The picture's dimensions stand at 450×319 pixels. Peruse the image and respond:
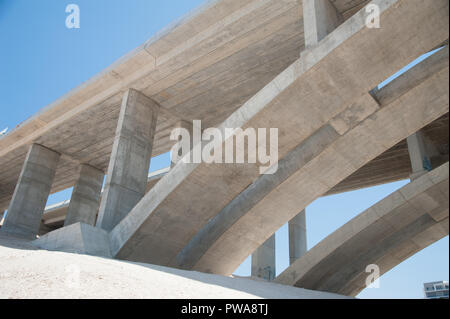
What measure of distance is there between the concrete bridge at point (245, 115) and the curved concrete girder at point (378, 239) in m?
0.44

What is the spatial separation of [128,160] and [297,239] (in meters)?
12.8

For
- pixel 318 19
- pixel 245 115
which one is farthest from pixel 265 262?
pixel 318 19

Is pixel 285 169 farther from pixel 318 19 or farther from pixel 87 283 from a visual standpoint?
pixel 87 283

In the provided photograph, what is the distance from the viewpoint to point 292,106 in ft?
32.7

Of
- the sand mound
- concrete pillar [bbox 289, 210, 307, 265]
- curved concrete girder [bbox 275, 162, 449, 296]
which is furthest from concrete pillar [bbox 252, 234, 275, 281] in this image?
the sand mound

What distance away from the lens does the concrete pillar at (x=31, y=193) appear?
1948cm

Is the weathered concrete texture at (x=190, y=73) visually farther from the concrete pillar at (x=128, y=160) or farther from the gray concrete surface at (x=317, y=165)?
the gray concrete surface at (x=317, y=165)

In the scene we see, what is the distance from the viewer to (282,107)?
9938 millimetres

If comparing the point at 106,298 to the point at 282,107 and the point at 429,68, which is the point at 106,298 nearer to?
the point at 282,107

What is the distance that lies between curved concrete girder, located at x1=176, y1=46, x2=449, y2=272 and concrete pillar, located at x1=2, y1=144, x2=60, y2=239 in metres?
9.80

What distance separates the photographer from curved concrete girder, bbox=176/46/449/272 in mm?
10461
